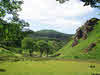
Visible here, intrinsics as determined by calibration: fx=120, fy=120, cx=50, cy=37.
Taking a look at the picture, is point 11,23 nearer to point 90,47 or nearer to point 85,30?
point 90,47

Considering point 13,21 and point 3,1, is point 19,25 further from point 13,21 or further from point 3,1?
point 3,1

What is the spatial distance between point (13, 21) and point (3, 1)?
3998mm

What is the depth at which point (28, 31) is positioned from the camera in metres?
21.8

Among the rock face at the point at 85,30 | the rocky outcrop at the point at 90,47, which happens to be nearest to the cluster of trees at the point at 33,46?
the rocky outcrop at the point at 90,47

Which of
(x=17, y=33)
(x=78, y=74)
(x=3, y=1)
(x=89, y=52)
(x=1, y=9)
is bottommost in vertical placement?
(x=89, y=52)

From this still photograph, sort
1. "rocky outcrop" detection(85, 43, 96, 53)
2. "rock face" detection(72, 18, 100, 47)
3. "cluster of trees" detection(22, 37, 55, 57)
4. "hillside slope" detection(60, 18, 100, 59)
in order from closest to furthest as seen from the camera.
Result: "cluster of trees" detection(22, 37, 55, 57)
"hillside slope" detection(60, 18, 100, 59)
"rocky outcrop" detection(85, 43, 96, 53)
"rock face" detection(72, 18, 100, 47)

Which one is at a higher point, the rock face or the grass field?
the rock face

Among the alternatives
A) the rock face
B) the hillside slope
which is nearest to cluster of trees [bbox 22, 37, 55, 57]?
the hillside slope

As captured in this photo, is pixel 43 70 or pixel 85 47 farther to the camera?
pixel 85 47

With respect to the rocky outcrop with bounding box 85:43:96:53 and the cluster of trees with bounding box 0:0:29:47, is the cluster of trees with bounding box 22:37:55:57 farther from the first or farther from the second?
the cluster of trees with bounding box 0:0:29:47

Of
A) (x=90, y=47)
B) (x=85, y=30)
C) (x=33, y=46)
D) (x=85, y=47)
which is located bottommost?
(x=85, y=47)

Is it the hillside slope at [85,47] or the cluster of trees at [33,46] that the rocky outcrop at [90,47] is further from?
the cluster of trees at [33,46]

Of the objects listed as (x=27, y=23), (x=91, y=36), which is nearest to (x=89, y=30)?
(x=91, y=36)

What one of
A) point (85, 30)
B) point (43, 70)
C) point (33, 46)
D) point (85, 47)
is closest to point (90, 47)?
point (85, 47)
